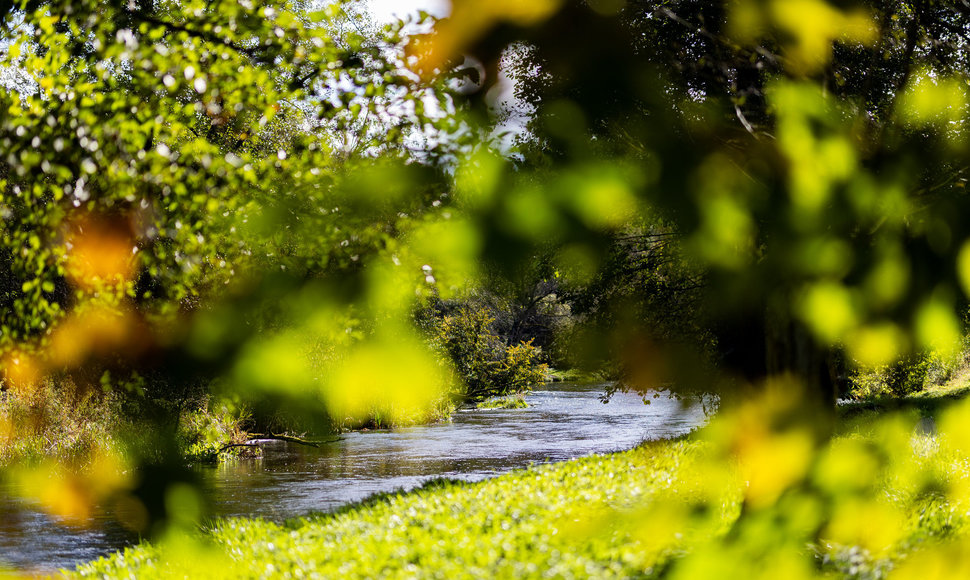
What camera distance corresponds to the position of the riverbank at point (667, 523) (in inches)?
88.0

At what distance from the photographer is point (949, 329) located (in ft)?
6.42

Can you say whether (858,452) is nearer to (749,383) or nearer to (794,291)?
(794,291)

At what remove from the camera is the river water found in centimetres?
996

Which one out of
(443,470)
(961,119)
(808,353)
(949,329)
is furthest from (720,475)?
(443,470)

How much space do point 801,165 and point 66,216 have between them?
880cm

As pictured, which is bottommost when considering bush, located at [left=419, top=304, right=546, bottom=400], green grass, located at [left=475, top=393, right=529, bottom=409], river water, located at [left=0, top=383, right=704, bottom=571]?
river water, located at [left=0, top=383, right=704, bottom=571]

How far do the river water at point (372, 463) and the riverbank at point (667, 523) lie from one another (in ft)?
3.74

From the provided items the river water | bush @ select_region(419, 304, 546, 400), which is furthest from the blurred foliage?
bush @ select_region(419, 304, 546, 400)

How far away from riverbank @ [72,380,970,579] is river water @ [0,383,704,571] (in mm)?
1141

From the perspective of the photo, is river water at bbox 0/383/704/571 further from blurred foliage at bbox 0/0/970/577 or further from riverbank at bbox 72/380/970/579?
blurred foliage at bbox 0/0/970/577

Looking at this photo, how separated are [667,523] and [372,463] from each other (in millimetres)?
12532

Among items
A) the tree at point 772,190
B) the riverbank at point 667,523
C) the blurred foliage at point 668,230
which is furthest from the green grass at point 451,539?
the tree at point 772,190

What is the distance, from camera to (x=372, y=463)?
15.2 metres

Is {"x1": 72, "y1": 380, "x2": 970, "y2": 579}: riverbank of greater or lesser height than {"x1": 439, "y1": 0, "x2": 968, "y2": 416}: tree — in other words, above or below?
below
